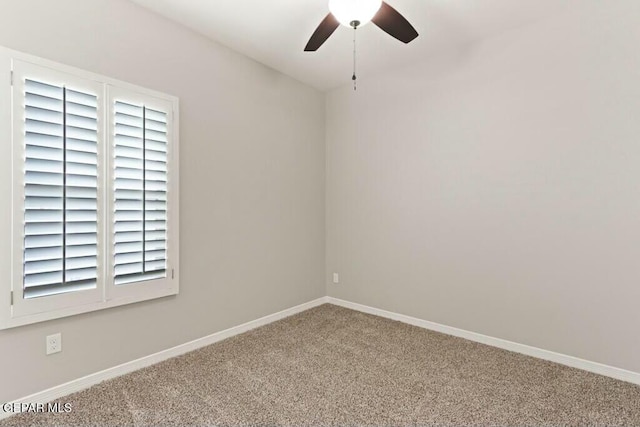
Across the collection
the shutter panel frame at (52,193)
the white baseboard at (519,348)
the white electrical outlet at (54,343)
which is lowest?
the white baseboard at (519,348)

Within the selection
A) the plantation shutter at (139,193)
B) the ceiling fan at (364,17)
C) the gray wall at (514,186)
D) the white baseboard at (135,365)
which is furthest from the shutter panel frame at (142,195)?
the gray wall at (514,186)

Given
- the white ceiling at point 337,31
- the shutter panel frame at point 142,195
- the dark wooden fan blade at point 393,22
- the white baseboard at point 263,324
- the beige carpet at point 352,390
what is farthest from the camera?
the white ceiling at point 337,31

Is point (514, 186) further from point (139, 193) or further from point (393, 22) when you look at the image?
point (139, 193)

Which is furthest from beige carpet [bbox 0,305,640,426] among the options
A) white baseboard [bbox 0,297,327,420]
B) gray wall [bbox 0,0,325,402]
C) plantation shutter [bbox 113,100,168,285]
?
plantation shutter [bbox 113,100,168,285]

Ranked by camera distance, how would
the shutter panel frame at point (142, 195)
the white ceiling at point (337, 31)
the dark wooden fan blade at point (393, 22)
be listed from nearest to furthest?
the dark wooden fan blade at point (393, 22)
the shutter panel frame at point (142, 195)
the white ceiling at point (337, 31)

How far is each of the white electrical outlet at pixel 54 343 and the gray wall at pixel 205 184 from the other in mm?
38

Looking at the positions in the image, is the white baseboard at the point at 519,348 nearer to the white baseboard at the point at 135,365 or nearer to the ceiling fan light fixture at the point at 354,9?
the white baseboard at the point at 135,365

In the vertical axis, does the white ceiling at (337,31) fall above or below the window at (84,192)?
above

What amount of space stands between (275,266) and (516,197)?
2.32 m

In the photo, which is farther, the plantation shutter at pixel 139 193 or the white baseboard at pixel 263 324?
the plantation shutter at pixel 139 193

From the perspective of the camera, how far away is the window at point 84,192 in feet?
6.30

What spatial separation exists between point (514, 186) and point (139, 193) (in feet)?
9.57

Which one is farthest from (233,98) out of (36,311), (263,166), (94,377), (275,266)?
(94,377)

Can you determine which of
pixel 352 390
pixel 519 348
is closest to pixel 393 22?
pixel 352 390
